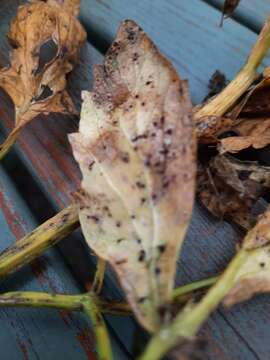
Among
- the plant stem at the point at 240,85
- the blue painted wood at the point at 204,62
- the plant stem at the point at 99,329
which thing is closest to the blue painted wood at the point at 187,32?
the blue painted wood at the point at 204,62

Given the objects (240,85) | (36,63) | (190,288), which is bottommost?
(190,288)

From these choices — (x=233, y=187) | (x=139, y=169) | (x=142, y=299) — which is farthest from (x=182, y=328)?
(x=233, y=187)

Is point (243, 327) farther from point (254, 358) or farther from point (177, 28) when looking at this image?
point (177, 28)

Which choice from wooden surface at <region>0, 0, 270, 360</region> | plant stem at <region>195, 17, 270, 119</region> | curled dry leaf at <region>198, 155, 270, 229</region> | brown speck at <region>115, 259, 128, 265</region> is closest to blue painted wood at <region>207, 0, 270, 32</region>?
wooden surface at <region>0, 0, 270, 360</region>

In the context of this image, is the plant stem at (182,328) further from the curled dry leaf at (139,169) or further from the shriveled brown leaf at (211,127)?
the shriveled brown leaf at (211,127)

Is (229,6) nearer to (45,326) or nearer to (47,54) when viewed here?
(47,54)

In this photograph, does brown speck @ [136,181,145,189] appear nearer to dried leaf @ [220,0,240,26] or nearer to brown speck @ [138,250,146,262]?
brown speck @ [138,250,146,262]
